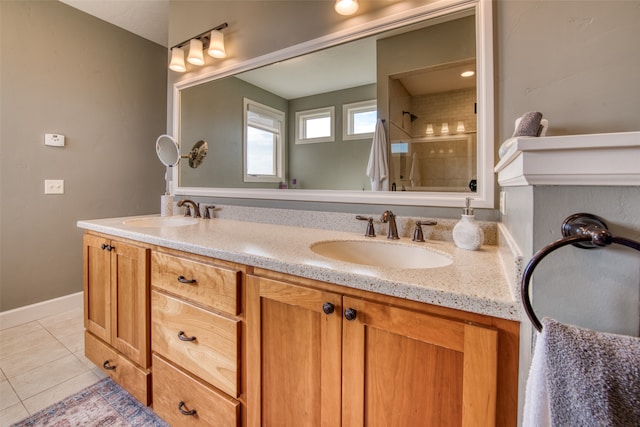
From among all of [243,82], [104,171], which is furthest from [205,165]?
[104,171]

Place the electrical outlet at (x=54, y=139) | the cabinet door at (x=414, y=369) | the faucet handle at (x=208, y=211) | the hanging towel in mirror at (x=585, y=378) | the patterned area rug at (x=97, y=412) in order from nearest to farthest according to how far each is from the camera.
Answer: the hanging towel in mirror at (x=585, y=378) → the cabinet door at (x=414, y=369) → the patterned area rug at (x=97, y=412) → the faucet handle at (x=208, y=211) → the electrical outlet at (x=54, y=139)

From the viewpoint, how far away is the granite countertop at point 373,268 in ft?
1.90

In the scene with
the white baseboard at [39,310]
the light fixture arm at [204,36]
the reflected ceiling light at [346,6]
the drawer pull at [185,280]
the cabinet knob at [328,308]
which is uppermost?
the light fixture arm at [204,36]

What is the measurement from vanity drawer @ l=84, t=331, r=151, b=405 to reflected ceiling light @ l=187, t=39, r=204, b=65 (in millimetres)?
1812

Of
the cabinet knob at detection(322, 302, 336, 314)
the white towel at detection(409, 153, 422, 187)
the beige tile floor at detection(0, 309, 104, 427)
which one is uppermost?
the white towel at detection(409, 153, 422, 187)

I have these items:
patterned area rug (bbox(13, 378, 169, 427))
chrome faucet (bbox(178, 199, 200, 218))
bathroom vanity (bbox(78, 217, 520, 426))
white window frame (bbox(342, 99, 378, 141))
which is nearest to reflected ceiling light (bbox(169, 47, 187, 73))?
chrome faucet (bbox(178, 199, 200, 218))

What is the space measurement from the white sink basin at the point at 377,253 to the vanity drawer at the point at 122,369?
0.99 meters

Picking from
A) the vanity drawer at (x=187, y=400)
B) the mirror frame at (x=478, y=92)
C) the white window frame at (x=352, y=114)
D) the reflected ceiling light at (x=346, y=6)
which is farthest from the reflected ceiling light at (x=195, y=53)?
the vanity drawer at (x=187, y=400)

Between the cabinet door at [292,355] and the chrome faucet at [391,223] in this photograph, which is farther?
the chrome faucet at [391,223]

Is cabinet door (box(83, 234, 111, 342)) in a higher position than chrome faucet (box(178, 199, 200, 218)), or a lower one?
Answer: lower

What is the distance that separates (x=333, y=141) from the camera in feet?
4.77

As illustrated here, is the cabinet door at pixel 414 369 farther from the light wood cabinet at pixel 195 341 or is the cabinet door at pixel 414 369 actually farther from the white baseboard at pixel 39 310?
the white baseboard at pixel 39 310

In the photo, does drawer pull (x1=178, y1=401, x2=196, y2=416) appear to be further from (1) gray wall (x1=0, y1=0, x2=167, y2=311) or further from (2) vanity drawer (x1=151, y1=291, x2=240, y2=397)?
(1) gray wall (x1=0, y1=0, x2=167, y2=311)

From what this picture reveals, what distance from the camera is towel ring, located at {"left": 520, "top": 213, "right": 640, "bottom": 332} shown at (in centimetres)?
37
